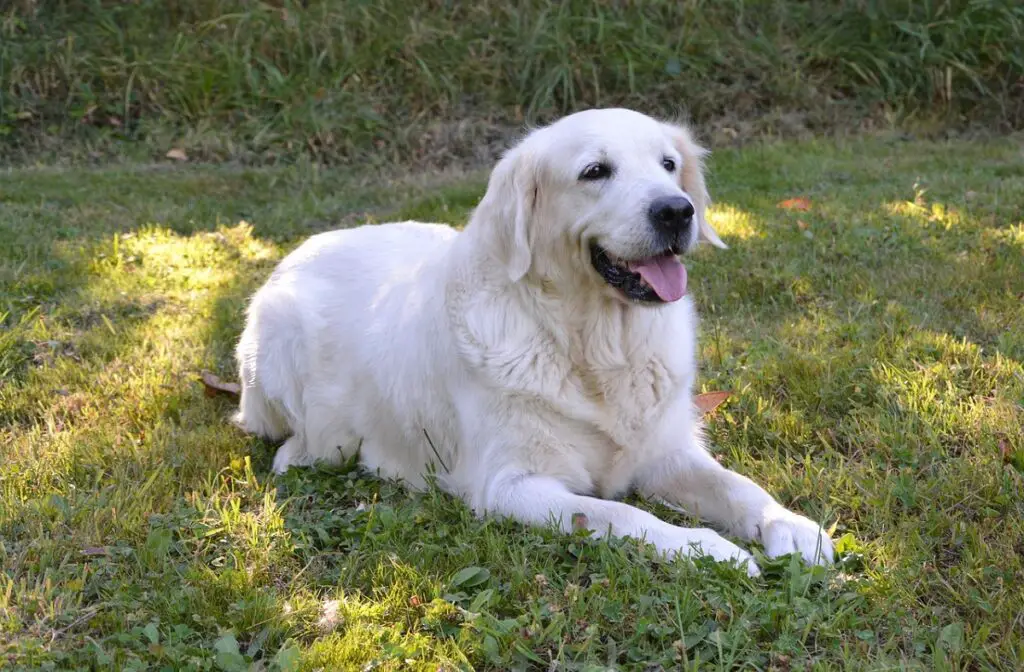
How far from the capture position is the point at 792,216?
5.81 metres

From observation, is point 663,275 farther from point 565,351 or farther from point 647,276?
point 565,351

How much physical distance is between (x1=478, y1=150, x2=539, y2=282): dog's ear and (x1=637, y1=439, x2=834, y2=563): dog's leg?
2.60 ft

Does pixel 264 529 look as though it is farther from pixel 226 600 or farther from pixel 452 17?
pixel 452 17

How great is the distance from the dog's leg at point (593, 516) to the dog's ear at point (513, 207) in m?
0.65

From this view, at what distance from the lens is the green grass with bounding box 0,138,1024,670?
2.26 metres

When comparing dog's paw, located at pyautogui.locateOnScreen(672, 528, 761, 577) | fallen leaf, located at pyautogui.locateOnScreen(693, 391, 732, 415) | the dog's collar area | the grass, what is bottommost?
the grass

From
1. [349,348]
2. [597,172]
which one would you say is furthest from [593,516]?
[349,348]

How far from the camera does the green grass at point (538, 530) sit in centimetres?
226

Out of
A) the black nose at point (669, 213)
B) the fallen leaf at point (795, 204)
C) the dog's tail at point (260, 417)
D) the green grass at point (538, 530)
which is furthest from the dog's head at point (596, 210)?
the fallen leaf at point (795, 204)

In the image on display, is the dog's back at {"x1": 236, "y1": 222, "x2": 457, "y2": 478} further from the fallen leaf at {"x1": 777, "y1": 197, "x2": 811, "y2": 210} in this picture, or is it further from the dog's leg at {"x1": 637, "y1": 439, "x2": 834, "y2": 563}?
the fallen leaf at {"x1": 777, "y1": 197, "x2": 811, "y2": 210}

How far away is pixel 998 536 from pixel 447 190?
4.97 metres

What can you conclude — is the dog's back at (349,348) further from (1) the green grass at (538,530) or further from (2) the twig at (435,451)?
(1) the green grass at (538,530)

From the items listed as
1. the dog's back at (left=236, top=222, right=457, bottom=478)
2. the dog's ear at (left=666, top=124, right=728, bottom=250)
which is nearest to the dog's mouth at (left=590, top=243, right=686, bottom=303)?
the dog's ear at (left=666, top=124, right=728, bottom=250)

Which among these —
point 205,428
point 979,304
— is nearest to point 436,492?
point 205,428
